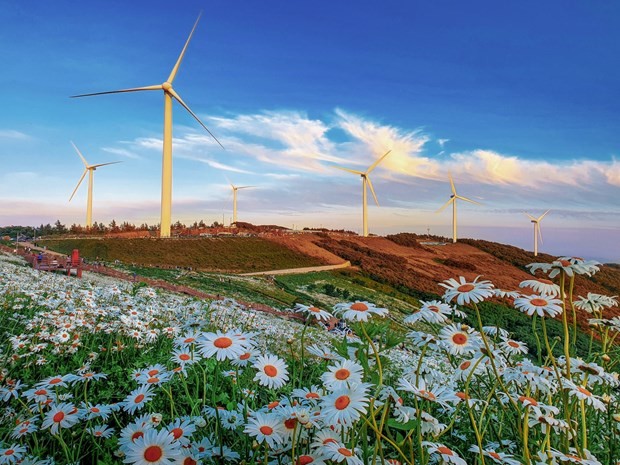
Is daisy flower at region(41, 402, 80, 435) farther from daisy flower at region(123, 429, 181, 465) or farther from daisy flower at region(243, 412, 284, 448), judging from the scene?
daisy flower at region(243, 412, 284, 448)

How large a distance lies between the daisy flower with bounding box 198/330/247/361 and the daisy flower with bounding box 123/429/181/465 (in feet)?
1.41

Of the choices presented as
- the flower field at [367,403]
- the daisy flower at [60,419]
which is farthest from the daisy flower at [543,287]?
the daisy flower at [60,419]

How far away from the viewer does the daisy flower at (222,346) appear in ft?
7.37

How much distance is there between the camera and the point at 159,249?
41188 mm

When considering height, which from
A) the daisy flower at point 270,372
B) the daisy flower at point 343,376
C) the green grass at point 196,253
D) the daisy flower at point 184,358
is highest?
the daisy flower at point 343,376

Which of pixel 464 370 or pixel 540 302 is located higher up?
pixel 540 302

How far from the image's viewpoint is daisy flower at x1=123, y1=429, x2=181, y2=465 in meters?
2.07

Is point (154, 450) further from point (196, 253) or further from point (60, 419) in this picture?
point (196, 253)

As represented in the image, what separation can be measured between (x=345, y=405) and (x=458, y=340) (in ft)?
3.47

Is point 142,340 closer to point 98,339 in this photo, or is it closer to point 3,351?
point 98,339

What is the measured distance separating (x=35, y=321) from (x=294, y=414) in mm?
5676

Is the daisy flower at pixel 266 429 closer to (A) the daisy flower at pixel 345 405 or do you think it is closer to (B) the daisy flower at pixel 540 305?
(A) the daisy flower at pixel 345 405

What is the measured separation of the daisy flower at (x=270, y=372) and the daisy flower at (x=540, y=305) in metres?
1.38

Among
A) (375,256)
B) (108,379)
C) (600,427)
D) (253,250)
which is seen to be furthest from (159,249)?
(600,427)
